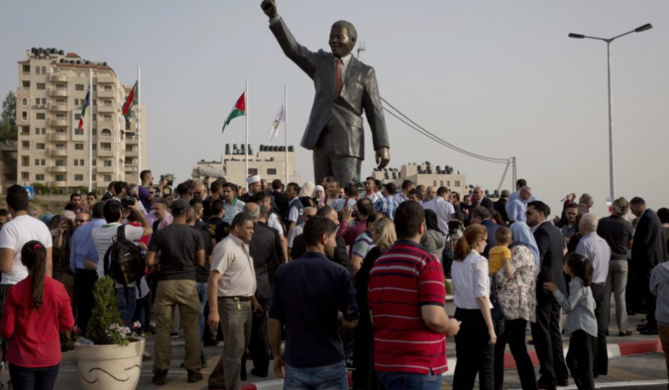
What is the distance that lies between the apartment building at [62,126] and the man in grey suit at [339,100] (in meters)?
90.2

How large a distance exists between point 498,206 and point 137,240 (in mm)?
8548

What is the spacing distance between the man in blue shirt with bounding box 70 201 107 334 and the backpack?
72 cm

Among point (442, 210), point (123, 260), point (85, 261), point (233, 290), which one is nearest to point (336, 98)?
point (442, 210)

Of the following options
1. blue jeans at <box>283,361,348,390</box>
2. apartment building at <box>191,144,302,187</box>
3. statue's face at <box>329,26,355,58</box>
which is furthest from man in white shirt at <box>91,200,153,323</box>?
apartment building at <box>191,144,302,187</box>

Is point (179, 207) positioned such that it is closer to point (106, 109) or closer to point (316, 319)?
point (316, 319)

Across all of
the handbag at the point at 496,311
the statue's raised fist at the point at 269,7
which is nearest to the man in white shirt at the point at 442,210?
the statue's raised fist at the point at 269,7

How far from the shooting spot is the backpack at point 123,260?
9.66 meters

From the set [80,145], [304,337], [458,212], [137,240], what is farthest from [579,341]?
[80,145]

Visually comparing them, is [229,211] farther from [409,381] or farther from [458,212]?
[409,381]

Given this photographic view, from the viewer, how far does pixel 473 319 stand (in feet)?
24.4

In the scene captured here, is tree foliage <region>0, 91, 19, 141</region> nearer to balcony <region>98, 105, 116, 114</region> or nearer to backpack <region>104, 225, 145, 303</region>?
balcony <region>98, 105, 116, 114</region>

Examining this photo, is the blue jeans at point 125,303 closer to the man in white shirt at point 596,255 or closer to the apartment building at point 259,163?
the man in white shirt at point 596,255

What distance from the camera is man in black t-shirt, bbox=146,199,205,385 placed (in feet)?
28.6

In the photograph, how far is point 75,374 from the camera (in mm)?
9320
